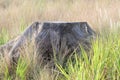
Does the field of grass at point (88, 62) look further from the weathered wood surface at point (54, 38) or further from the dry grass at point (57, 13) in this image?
the weathered wood surface at point (54, 38)

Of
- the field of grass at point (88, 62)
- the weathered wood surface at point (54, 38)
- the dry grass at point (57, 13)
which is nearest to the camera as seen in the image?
the field of grass at point (88, 62)

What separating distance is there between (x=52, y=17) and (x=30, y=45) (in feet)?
9.43

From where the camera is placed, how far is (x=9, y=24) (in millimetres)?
5805

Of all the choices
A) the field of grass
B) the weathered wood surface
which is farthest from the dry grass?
the weathered wood surface

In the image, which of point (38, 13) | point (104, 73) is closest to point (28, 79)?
point (104, 73)

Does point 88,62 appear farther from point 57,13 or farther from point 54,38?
point 57,13

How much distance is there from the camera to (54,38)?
11.3ft

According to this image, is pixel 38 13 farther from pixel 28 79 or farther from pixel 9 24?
pixel 28 79

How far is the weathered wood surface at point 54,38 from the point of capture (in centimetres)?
338

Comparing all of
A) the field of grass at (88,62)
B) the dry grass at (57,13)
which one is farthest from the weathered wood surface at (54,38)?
the dry grass at (57,13)

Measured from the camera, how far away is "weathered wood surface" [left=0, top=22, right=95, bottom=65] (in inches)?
133

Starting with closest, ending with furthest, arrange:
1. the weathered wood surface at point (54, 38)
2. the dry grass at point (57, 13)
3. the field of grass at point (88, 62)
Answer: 1. the field of grass at point (88, 62)
2. the weathered wood surface at point (54, 38)
3. the dry grass at point (57, 13)

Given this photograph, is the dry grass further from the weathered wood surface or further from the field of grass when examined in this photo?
the weathered wood surface

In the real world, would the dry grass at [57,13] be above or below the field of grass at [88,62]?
above
